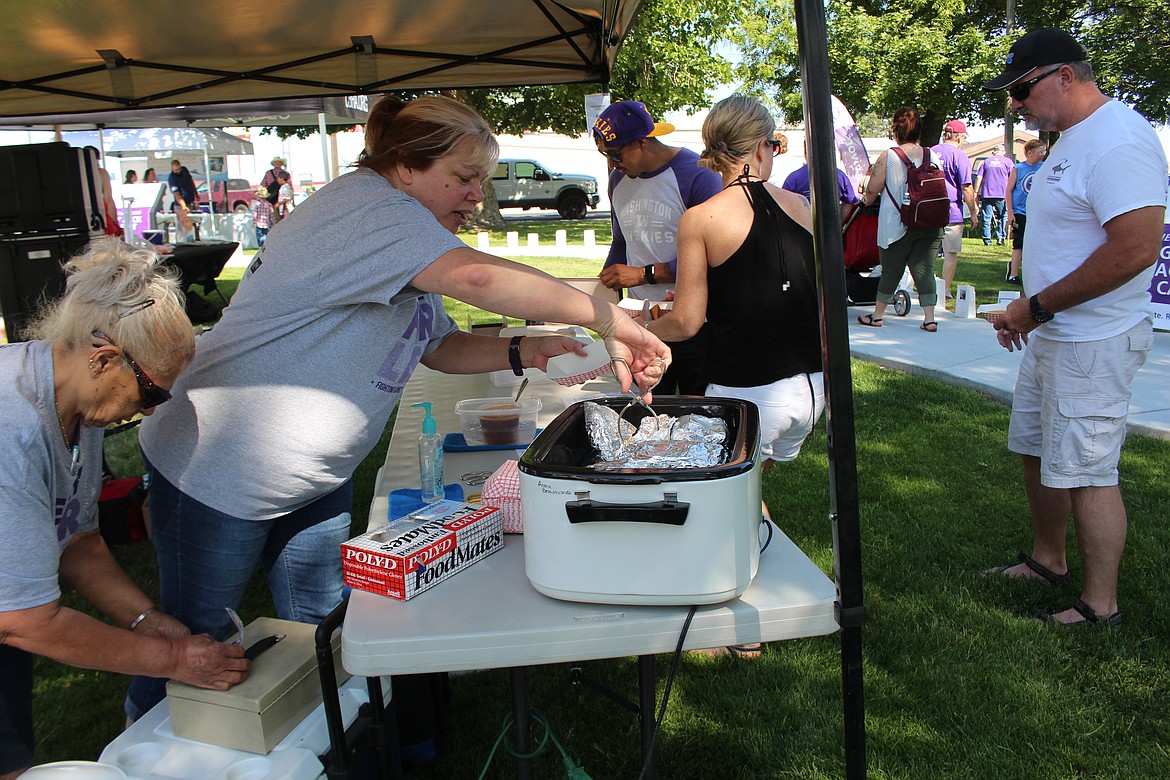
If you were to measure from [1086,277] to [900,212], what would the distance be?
422 centimetres

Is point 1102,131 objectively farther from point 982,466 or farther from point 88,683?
point 88,683

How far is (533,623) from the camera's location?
1.33 meters

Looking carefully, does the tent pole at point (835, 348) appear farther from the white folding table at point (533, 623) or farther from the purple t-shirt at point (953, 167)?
the purple t-shirt at point (953, 167)

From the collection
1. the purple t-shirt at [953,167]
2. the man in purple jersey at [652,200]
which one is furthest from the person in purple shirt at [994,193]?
the man in purple jersey at [652,200]

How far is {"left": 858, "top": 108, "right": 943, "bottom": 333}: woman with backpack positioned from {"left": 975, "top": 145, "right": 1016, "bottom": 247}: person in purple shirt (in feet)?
21.0

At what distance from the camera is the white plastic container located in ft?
8.01

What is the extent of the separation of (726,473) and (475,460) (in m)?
1.16

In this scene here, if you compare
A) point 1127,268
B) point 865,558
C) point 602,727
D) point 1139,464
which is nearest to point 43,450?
point 602,727

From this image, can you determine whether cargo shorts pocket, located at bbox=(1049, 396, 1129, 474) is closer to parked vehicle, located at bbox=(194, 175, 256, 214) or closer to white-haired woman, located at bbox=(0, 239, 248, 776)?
white-haired woman, located at bbox=(0, 239, 248, 776)

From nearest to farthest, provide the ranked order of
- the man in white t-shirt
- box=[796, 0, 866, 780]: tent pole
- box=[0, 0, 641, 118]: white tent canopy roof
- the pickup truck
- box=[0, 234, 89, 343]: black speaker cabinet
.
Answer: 1. box=[796, 0, 866, 780]: tent pole
2. the man in white t-shirt
3. box=[0, 0, 641, 118]: white tent canopy roof
4. box=[0, 234, 89, 343]: black speaker cabinet
5. the pickup truck

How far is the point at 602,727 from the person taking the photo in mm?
2389

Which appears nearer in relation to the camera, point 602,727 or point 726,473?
point 726,473

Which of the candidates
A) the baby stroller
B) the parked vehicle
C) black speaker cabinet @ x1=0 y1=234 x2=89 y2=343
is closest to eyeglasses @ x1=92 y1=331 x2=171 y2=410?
black speaker cabinet @ x1=0 y1=234 x2=89 y2=343

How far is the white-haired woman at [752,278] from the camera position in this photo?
237cm
